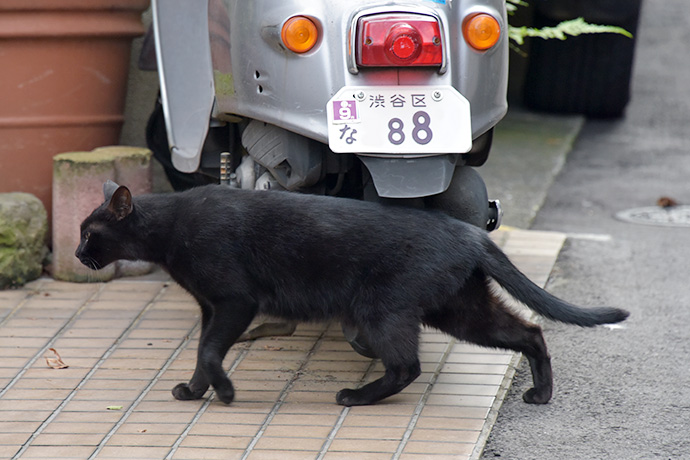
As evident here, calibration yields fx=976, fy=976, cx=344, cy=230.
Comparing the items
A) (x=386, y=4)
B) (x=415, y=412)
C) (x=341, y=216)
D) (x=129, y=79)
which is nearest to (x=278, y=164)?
(x=341, y=216)

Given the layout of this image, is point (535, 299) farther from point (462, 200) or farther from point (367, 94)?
point (367, 94)

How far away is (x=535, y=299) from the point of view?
3.41m

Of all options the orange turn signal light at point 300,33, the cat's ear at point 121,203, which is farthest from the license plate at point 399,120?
the cat's ear at point 121,203

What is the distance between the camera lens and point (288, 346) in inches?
162

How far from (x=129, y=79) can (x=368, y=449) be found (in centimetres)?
344

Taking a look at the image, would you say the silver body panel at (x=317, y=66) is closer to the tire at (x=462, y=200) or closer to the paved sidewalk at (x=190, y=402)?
the tire at (x=462, y=200)

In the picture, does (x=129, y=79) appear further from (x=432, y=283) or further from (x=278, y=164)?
(x=432, y=283)

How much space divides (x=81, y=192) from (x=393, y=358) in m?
2.19

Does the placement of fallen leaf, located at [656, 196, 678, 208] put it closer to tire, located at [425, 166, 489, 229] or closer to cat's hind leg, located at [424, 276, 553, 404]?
tire, located at [425, 166, 489, 229]

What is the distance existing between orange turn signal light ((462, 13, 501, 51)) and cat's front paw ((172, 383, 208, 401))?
1560 millimetres


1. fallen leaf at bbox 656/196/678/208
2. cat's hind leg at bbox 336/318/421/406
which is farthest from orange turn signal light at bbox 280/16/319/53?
fallen leaf at bbox 656/196/678/208

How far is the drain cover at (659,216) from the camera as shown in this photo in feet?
20.3

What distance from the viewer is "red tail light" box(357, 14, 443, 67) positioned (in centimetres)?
325

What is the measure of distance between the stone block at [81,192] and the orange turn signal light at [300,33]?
1.78 m
